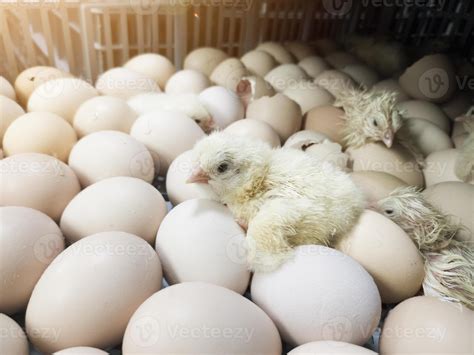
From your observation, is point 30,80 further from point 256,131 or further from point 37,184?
point 256,131

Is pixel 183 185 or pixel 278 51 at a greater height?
pixel 278 51

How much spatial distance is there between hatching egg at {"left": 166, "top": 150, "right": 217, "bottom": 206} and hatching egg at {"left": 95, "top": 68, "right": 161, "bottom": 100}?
452 millimetres

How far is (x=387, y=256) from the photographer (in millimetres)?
703

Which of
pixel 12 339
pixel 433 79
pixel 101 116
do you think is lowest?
pixel 12 339

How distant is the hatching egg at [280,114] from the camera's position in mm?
1078

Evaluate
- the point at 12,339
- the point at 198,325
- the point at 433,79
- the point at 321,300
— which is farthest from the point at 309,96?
the point at 12,339

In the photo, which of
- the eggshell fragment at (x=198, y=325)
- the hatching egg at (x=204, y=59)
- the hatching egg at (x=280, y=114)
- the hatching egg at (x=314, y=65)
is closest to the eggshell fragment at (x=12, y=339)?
the eggshell fragment at (x=198, y=325)

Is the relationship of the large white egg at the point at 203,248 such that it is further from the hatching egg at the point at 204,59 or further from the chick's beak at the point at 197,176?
the hatching egg at the point at 204,59

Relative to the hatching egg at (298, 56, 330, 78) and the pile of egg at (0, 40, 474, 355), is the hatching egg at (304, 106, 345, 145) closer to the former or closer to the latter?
the pile of egg at (0, 40, 474, 355)

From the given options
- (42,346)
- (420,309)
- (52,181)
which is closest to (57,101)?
(52,181)

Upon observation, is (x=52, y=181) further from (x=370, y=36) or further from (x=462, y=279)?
(x=370, y=36)

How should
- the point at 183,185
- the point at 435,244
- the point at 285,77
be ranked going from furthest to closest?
the point at 285,77 < the point at 183,185 < the point at 435,244

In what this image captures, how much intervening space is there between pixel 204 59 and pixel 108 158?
0.69 metres

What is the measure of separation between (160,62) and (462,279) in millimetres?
1107
